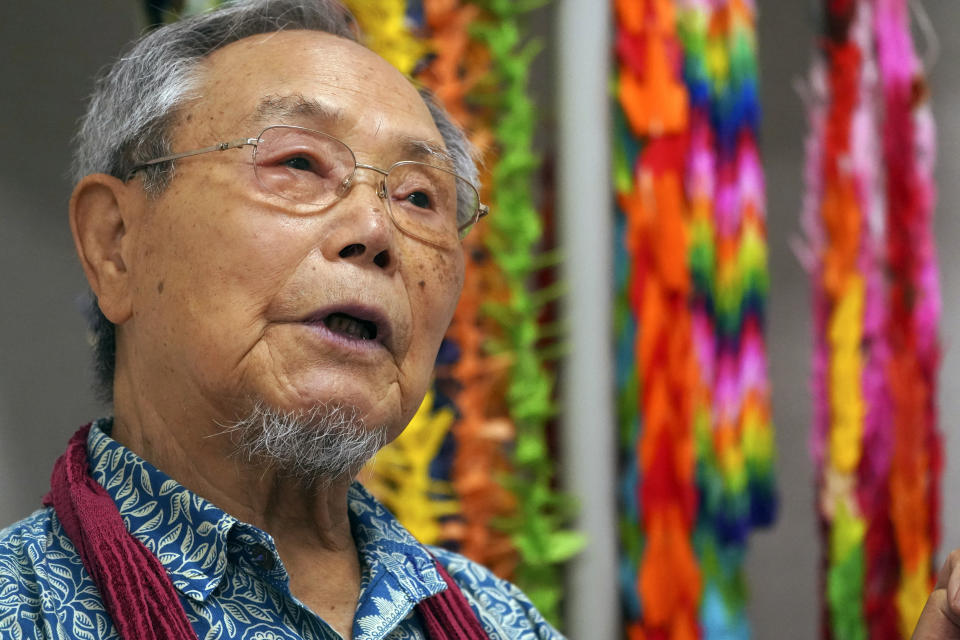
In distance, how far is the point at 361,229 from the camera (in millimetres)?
826

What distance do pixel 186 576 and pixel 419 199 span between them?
15.6 inches

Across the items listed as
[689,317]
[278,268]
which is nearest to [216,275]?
[278,268]

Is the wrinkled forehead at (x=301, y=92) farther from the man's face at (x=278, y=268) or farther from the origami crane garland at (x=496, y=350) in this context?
A: the origami crane garland at (x=496, y=350)

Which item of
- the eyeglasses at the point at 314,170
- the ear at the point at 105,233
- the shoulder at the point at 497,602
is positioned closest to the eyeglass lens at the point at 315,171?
the eyeglasses at the point at 314,170

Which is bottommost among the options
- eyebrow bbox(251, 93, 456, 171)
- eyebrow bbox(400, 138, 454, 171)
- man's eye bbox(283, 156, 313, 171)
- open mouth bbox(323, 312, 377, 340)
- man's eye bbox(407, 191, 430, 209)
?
open mouth bbox(323, 312, 377, 340)

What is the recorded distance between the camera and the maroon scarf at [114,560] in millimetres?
697

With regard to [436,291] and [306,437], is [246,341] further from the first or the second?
[436,291]

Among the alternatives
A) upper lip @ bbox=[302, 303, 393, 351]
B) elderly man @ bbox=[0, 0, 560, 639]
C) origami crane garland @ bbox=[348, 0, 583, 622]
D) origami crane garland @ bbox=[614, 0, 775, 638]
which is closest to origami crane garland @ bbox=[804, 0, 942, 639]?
origami crane garland @ bbox=[614, 0, 775, 638]

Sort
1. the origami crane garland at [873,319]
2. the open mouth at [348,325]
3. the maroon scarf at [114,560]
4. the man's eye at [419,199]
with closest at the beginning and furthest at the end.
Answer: the maroon scarf at [114,560]
the open mouth at [348,325]
the man's eye at [419,199]
the origami crane garland at [873,319]

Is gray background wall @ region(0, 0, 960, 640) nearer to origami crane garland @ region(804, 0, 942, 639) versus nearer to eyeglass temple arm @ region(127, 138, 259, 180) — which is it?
eyeglass temple arm @ region(127, 138, 259, 180)

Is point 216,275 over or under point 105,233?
under

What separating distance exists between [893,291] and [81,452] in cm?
117

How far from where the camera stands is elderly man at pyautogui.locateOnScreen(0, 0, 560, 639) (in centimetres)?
77

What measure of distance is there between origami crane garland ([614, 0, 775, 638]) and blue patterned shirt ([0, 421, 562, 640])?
0.50 metres
